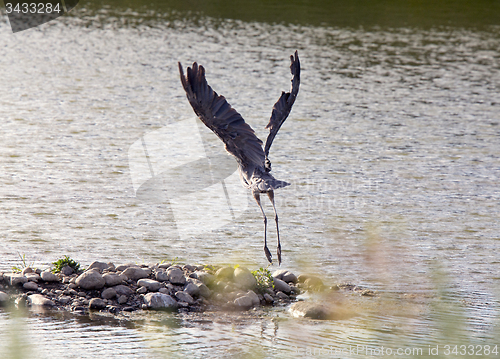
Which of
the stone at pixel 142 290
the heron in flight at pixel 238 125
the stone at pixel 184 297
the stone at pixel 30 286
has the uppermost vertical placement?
the heron in flight at pixel 238 125

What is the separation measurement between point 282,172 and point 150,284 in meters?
7.55

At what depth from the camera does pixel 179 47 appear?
30.4 metres

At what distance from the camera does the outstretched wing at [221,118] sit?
8000mm

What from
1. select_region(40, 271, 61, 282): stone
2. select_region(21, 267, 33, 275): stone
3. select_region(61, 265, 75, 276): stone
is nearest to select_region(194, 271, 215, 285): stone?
select_region(61, 265, 75, 276): stone

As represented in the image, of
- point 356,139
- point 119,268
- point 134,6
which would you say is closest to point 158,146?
point 356,139

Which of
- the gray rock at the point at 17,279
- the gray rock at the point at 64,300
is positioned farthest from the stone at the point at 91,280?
the gray rock at the point at 17,279

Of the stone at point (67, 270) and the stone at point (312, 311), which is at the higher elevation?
the stone at point (67, 270)

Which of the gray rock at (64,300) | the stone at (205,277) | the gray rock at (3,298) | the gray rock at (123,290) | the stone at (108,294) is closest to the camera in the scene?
the gray rock at (3,298)

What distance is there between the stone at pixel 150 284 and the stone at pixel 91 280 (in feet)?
1.43

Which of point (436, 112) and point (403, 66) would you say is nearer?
point (436, 112)

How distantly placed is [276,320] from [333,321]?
637 millimetres

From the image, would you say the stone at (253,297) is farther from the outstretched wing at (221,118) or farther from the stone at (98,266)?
the stone at (98,266)

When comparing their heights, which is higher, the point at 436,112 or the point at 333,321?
the point at 436,112

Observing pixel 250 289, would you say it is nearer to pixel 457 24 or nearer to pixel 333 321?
pixel 333 321
